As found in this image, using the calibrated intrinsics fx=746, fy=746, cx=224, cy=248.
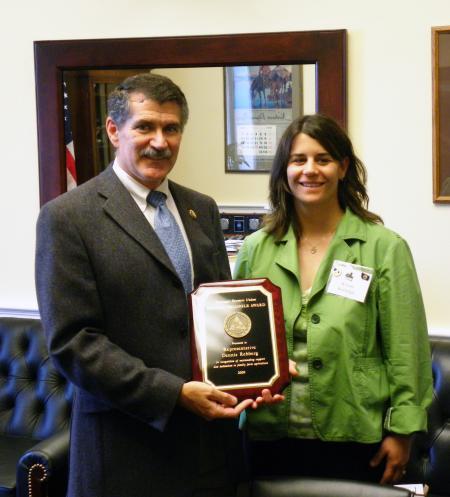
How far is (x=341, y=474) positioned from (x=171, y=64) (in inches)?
73.0

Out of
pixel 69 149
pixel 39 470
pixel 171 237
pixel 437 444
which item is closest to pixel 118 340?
pixel 171 237

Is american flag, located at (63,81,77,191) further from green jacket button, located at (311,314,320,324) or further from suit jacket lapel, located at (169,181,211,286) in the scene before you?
green jacket button, located at (311,314,320,324)

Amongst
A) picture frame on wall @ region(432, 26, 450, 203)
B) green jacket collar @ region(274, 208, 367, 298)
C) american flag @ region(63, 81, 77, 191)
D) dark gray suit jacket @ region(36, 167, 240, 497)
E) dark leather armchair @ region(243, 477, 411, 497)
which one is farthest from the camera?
american flag @ region(63, 81, 77, 191)

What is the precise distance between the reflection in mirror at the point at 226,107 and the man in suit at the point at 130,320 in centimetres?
135

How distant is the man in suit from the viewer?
1.69 metres

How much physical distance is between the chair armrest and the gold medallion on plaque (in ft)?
3.86

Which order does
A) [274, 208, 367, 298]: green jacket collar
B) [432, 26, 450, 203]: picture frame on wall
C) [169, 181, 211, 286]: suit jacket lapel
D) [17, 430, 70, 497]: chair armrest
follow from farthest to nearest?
[432, 26, 450, 203]: picture frame on wall
[17, 430, 70, 497]: chair armrest
[274, 208, 367, 298]: green jacket collar
[169, 181, 211, 286]: suit jacket lapel

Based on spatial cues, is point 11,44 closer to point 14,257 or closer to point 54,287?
point 14,257

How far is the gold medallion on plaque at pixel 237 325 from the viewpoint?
72.7 inches

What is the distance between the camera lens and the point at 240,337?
185 cm

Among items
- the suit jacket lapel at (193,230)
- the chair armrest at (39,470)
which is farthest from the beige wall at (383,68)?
the chair armrest at (39,470)

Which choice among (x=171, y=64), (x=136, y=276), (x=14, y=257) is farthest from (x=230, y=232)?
(x=136, y=276)

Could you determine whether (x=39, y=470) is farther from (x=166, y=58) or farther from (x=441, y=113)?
(x=441, y=113)

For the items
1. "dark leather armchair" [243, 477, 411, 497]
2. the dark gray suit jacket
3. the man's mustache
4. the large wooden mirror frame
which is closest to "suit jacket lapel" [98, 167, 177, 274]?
the dark gray suit jacket
